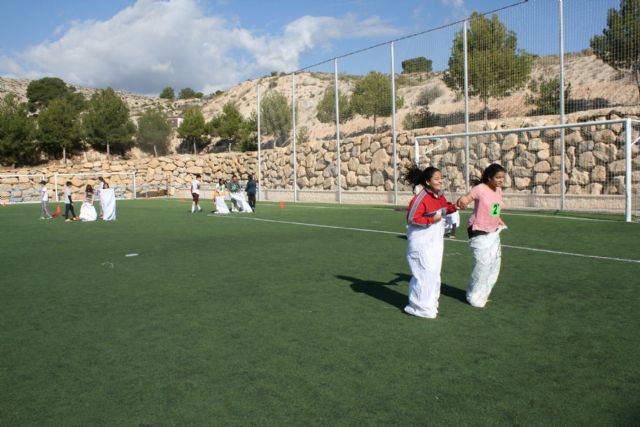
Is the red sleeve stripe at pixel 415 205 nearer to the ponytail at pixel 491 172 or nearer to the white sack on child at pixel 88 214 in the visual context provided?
the ponytail at pixel 491 172

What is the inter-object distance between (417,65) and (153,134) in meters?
49.3

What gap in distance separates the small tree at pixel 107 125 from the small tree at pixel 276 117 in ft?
67.2

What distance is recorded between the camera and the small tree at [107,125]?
62000mm

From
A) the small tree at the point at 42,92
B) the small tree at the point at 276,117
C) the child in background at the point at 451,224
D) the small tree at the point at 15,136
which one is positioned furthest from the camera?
the small tree at the point at 42,92

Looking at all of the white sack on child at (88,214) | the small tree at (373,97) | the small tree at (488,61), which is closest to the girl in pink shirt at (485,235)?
the small tree at (488,61)

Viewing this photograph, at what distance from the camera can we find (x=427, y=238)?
19.3 feet

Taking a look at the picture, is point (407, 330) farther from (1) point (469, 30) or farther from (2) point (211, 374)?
(1) point (469, 30)

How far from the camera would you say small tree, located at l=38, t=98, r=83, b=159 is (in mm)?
57875

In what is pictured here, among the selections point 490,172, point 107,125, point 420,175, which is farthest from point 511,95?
point 107,125

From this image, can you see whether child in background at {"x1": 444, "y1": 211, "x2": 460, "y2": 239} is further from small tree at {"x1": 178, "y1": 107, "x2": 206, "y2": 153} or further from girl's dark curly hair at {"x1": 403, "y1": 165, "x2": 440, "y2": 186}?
small tree at {"x1": 178, "y1": 107, "x2": 206, "y2": 153}

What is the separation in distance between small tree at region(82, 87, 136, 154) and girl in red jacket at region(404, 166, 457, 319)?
2424 inches

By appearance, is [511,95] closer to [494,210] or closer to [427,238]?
[494,210]

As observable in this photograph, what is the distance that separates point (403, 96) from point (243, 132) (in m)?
34.1

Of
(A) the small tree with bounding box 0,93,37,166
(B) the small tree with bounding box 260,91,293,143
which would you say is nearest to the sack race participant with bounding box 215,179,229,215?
(B) the small tree with bounding box 260,91,293,143
